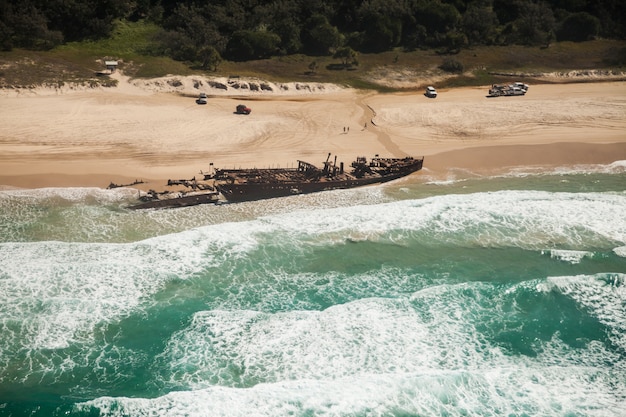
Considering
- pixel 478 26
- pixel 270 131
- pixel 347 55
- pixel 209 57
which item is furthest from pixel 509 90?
pixel 209 57

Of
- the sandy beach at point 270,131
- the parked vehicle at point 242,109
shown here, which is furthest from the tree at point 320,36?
the parked vehicle at point 242,109

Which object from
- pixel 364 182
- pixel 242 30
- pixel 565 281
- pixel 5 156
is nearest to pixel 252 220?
pixel 364 182

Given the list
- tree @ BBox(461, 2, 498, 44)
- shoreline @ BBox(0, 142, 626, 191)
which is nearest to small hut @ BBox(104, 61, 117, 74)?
shoreline @ BBox(0, 142, 626, 191)

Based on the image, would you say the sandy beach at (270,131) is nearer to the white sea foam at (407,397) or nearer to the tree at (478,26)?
the white sea foam at (407,397)

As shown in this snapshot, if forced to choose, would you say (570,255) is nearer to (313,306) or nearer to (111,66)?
(313,306)

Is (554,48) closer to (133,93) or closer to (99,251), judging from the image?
(133,93)

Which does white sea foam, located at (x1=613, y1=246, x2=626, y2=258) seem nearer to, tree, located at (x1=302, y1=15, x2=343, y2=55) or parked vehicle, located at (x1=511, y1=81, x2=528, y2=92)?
parked vehicle, located at (x1=511, y1=81, x2=528, y2=92)
